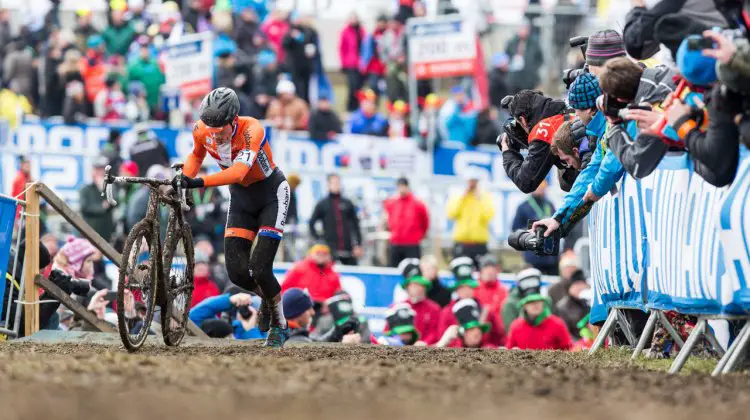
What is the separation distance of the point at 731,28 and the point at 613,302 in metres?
3.53

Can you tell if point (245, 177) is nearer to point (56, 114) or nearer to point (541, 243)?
point (541, 243)

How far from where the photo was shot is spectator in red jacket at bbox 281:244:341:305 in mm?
17578

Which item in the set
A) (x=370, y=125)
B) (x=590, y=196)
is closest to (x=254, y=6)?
(x=370, y=125)

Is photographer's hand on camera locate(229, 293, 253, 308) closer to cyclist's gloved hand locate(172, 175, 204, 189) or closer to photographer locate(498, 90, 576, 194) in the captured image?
photographer locate(498, 90, 576, 194)

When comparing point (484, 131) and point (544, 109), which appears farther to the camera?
point (484, 131)

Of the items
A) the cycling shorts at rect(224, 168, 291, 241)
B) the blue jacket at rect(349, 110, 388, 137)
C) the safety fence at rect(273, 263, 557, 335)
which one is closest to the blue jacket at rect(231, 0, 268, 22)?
the blue jacket at rect(349, 110, 388, 137)

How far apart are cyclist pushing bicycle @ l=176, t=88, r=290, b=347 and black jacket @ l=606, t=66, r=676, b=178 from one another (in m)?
3.17

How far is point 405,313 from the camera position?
16.2 meters

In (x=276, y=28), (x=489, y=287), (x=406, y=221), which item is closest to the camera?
(x=489, y=287)

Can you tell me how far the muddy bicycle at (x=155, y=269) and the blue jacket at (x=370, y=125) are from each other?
1372 centimetres

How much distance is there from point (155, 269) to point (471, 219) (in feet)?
34.3

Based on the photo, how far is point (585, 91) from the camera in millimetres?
11016

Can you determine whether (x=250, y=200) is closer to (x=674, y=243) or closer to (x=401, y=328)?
(x=674, y=243)

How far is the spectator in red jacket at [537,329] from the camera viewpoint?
1550 centimetres
